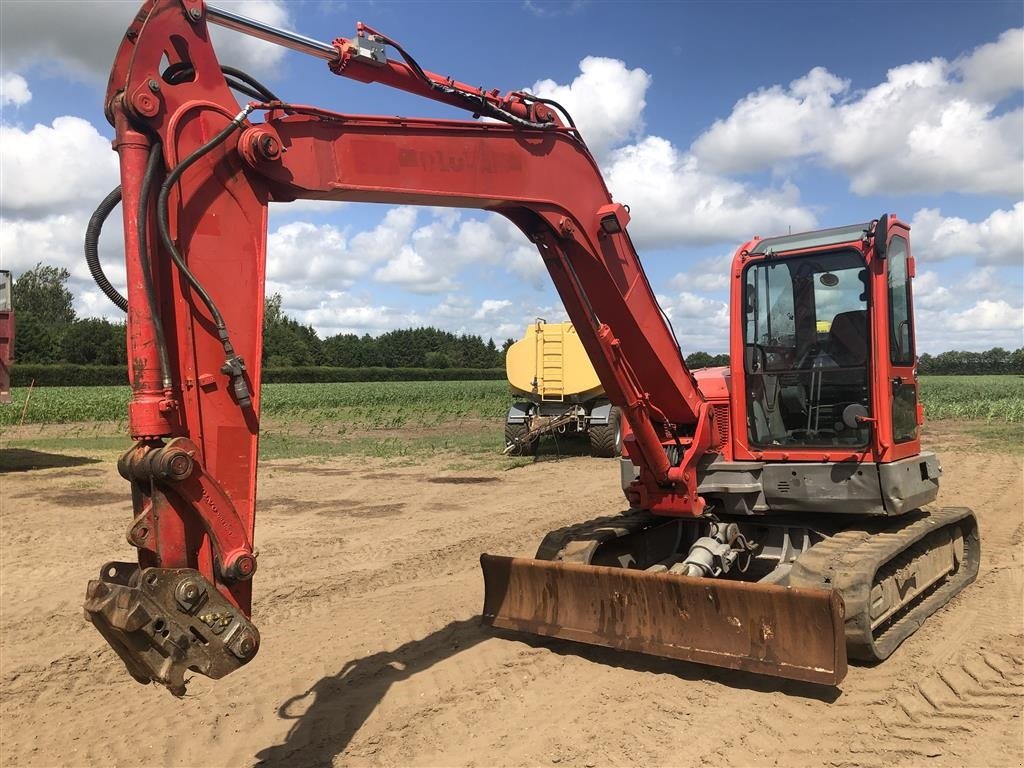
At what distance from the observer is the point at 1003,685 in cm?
493

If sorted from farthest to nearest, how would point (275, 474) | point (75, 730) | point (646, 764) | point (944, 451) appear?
point (944, 451) → point (275, 474) → point (75, 730) → point (646, 764)

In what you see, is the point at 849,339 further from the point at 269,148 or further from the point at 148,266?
the point at 148,266

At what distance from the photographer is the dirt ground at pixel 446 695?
13.9 feet

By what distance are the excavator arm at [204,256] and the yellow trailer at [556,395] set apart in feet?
42.1

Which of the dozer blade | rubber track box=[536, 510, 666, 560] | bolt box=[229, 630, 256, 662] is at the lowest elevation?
the dozer blade

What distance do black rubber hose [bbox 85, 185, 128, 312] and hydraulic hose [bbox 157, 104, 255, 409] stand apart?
13.5 inches

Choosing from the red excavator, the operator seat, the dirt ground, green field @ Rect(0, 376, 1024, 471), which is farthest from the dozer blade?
green field @ Rect(0, 376, 1024, 471)

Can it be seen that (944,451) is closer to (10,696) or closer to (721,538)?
(721,538)

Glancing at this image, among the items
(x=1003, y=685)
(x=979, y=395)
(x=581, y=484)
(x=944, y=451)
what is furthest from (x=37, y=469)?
(x=979, y=395)

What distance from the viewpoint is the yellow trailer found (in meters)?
17.1

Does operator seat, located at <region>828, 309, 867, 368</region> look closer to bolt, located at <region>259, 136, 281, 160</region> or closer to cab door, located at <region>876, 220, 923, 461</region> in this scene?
cab door, located at <region>876, 220, 923, 461</region>

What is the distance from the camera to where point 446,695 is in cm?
489

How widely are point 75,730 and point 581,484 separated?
9.56m

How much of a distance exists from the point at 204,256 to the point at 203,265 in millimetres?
42
